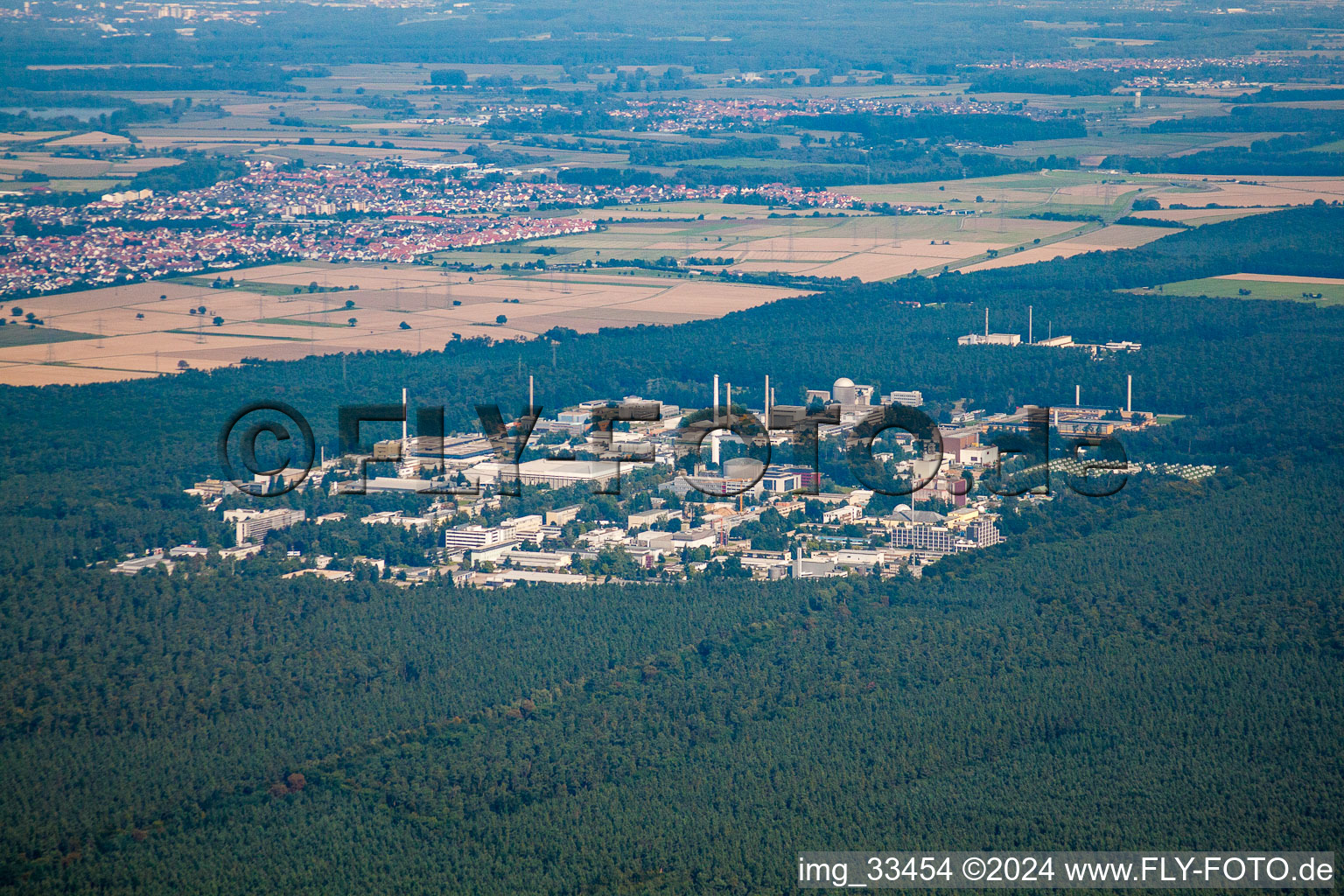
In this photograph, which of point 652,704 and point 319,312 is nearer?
point 652,704

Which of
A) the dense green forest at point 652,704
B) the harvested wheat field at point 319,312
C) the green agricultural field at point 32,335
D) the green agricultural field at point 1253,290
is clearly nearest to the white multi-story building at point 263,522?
the dense green forest at point 652,704

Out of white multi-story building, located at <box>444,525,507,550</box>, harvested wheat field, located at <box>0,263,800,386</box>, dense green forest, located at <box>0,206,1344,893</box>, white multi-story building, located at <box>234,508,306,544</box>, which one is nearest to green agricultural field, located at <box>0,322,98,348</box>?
harvested wheat field, located at <box>0,263,800,386</box>

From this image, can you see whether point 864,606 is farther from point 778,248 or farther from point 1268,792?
point 778,248

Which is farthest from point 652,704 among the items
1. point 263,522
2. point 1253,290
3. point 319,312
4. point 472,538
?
point 1253,290

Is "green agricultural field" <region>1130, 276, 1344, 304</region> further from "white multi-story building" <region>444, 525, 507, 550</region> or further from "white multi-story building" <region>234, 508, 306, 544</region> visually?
"white multi-story building" <region>234, 508, 306, 544</region>

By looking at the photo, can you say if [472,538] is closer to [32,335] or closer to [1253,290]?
[32,335]

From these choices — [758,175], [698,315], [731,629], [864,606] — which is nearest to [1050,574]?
[864,606]

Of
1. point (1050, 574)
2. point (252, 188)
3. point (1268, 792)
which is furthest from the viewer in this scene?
point (252, 188)

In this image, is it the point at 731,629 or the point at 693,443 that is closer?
the point at 731,629
